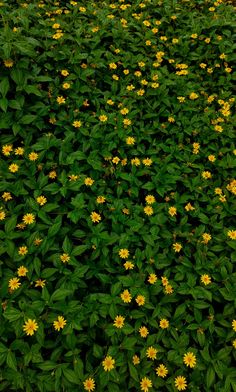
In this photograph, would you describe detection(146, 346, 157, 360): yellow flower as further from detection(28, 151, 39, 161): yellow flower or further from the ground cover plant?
detection(28, 151, 39, 161): yellow flower

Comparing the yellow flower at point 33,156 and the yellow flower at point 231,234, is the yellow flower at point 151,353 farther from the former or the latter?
the yellow flower at point 33,156

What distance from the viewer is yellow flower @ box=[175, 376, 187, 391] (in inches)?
75.2

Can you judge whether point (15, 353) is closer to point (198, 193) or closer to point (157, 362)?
point (157, 362)

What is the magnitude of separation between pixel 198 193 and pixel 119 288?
99cm

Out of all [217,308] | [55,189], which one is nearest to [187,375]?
[217,308]

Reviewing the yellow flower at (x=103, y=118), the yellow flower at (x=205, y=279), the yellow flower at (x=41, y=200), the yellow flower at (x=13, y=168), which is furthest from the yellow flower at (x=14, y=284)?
the yellow flower at (x=103, y=118)

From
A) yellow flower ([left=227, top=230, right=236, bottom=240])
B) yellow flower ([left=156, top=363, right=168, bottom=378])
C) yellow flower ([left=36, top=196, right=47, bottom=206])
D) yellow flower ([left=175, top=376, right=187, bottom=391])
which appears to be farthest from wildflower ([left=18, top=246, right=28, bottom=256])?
yellow flower ([left=227, top=230, right=236, bottom=240])

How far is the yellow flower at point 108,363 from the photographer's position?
1843mm

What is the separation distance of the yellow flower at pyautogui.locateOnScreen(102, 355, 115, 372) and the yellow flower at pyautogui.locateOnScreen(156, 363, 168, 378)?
283mm

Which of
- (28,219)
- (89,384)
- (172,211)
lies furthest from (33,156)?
(89,384)

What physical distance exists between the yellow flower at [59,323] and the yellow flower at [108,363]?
0.30m

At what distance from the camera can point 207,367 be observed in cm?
198

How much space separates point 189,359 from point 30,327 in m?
0.93

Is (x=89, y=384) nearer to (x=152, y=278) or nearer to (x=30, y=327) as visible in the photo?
(x=30, y=327)
